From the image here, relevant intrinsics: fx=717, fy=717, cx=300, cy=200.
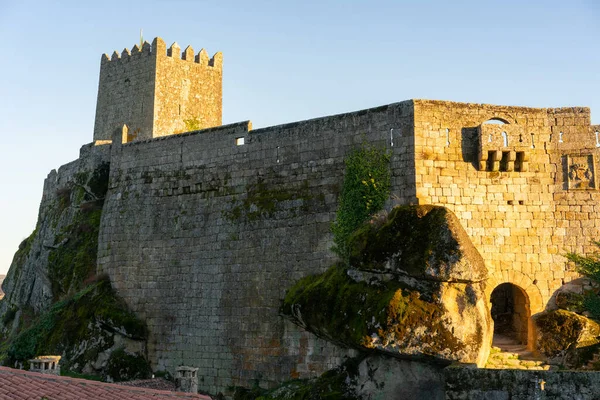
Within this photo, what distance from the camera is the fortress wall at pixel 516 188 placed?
1859cm

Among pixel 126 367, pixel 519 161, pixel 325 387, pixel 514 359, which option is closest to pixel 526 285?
pixel 514 359

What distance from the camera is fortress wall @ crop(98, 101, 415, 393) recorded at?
2006 cm

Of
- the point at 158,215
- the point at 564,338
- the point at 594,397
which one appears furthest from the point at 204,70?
the point at 594,397

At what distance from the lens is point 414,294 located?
659 inches

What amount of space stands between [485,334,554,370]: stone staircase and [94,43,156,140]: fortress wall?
1786 centimetres

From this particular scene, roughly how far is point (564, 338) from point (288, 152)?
9.15 meters

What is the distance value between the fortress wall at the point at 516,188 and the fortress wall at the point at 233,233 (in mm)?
819

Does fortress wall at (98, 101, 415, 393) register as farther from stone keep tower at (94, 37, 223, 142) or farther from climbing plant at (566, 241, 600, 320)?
stone keep tower at (94, 37, 223, 142)

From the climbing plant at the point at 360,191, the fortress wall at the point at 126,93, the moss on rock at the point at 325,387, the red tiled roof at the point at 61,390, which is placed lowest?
the moss on rock at the point at 325,387

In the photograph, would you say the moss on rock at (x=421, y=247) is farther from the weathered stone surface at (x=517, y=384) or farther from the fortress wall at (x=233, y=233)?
the weathered stone surface at (x=517, y=384)

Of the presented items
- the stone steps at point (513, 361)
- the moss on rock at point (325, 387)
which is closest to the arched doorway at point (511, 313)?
the stone steps at point (513, 361)

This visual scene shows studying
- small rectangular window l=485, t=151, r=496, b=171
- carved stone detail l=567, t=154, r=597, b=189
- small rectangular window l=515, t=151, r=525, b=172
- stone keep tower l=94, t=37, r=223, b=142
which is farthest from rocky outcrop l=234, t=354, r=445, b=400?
stone keep tower l=94, t=37, r=223, b=142

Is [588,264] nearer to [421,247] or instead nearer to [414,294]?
[421,247]

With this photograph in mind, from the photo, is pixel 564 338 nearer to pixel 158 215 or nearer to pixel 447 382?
pixel 447 382
